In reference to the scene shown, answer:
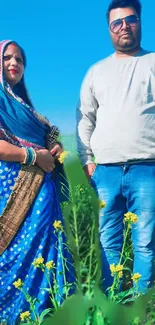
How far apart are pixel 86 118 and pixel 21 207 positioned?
746mm

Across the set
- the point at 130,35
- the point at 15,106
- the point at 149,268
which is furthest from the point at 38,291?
the point at 130,35

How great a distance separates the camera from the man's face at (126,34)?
2.52m

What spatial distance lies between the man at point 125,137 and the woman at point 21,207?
13.7 inches

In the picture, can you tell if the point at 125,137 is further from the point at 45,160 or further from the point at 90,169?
the point at 45,160

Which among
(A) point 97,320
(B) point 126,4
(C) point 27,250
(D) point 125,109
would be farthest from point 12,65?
(A) point 97,320

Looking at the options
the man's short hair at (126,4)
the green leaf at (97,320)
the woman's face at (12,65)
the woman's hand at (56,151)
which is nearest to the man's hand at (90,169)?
the woman's hand at (56,151)

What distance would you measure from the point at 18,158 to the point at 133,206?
2.54 feet

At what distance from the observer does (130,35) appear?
253cm

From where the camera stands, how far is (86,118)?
272 centimetres

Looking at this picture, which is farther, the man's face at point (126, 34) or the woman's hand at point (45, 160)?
the man's face at point (126, 34)

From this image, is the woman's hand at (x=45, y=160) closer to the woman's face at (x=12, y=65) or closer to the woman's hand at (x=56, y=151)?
the woman's hand at (x=56, y=151)

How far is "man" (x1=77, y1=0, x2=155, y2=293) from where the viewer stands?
2.47 metres

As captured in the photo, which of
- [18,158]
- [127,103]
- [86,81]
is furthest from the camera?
[86,81]

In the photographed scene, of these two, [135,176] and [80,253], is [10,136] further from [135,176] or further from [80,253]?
[80,253]
